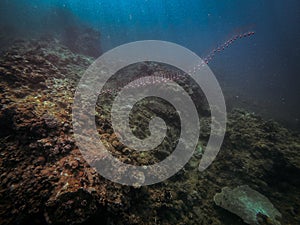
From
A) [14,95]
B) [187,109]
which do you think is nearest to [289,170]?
[187,109]

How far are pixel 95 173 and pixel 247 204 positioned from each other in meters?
3.78

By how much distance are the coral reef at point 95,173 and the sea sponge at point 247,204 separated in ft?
0.60

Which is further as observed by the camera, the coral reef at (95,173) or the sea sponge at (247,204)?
the sea sponge at (247,204)

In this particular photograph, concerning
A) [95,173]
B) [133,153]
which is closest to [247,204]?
[133,153]

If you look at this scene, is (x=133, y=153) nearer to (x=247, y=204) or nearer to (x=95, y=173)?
(x=95, y=173)

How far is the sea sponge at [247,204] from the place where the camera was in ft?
12.5

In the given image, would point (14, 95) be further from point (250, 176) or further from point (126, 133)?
point (250, 176)

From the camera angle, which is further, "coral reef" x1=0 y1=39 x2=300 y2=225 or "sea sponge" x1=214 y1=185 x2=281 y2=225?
"sea sponge" x1=214 y1=185 x2=281 y2=225

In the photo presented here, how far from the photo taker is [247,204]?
13.3 feet

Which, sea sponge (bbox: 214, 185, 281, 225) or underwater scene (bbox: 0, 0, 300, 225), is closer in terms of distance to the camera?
underwater scene (bbox: 0, 0, 300, 225)

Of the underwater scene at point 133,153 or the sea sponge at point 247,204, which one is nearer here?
the underwater scene at point 133,153

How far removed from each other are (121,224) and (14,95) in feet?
11.9

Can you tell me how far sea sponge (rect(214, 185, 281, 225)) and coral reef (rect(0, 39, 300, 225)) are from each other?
7.2 inches

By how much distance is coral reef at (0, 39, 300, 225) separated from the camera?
2.33 metres
